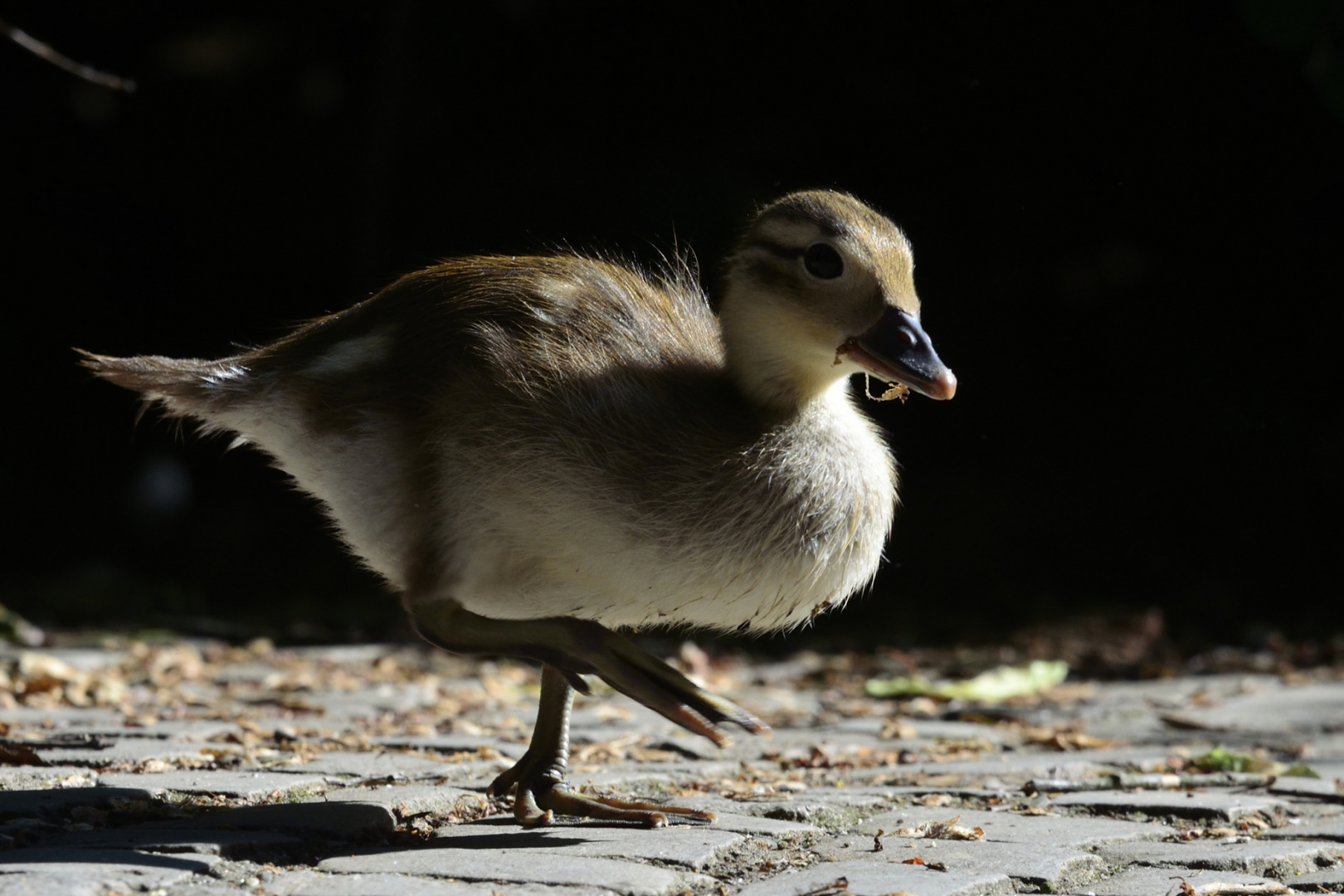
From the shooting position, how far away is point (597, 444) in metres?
3.78

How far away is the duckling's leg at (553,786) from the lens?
3.71 meters

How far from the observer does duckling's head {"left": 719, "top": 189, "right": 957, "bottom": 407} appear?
3947mm

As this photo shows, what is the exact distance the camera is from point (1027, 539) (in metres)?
11.4

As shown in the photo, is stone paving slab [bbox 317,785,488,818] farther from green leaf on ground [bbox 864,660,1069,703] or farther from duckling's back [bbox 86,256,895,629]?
green leaf on ground [bbox 864,660,1069,703]

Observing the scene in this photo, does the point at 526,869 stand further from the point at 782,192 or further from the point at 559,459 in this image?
the point at 782,192

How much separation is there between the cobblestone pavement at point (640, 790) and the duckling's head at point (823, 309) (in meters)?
1.17

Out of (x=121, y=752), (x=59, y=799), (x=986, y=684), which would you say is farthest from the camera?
(x=986, y=684)

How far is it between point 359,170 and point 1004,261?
202 inches

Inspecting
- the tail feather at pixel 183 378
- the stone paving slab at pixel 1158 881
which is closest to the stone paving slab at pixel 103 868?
the tail feather at pixel 183 378

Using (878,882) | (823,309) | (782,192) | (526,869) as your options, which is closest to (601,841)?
(526,869)

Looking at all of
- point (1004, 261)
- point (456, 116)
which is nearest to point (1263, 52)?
point (1004, 261)

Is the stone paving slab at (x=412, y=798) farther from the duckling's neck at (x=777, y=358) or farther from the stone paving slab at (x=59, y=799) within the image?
the duckling's neck at (x=777, y=358)

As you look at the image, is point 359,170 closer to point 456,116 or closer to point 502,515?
point 456,116

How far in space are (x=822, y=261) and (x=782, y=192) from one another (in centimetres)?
624
